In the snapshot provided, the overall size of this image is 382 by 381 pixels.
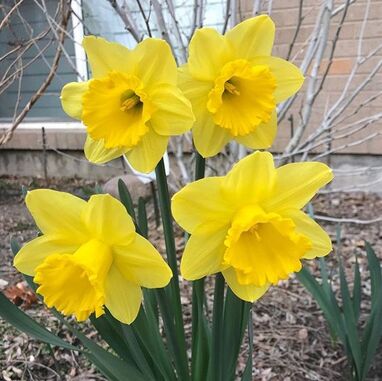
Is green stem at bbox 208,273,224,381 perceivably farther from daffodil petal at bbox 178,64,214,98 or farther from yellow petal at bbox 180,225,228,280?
daffodil petal at bbox 178,64,214,98

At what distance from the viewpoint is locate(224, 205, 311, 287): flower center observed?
87 cm

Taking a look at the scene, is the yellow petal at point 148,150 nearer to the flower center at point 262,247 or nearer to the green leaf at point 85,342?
the flower center at point 262,247

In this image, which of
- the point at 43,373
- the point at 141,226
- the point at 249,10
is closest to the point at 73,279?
the point at 141,226

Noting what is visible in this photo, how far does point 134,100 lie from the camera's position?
0.97m

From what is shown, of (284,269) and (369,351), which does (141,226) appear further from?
(369,351)

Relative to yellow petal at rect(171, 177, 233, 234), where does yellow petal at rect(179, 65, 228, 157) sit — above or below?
above

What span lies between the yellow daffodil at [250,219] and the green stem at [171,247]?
0.22 meters

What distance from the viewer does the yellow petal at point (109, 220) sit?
917 mm

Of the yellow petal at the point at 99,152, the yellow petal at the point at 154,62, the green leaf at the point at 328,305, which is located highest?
the yellow petal at the point at 154,62

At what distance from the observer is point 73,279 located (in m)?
0.93

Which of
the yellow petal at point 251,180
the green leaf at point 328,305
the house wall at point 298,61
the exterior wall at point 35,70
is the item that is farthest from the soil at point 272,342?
the exterior wall at point 35,70

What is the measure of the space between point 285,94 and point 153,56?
24cm

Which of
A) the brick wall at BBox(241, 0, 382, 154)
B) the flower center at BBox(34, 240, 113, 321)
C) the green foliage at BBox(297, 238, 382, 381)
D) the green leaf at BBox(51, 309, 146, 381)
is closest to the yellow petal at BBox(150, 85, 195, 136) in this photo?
the flower center at BBox(34, 240, 113, 321)

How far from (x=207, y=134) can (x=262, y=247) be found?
0.72ft
